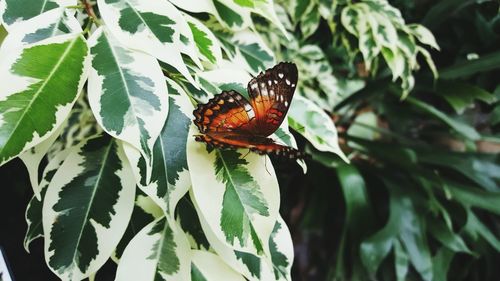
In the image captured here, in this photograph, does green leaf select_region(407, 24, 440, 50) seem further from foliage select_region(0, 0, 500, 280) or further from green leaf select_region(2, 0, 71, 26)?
green leaf select_region(2, 0, 71, 26)

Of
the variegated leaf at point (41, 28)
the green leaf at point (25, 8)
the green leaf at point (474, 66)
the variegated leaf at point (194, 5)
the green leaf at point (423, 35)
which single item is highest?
the green leaf at point (25, 8)

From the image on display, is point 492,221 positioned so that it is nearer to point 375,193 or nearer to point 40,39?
point 375,193

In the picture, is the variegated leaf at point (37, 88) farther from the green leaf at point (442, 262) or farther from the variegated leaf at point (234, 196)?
the green leaf at point (442, 262)

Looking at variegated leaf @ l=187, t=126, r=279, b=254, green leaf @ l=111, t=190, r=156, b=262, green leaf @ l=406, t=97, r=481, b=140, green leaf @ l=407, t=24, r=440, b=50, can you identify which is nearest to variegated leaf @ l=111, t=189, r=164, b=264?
green leaf @ l=111, t=190, r=156, b=262

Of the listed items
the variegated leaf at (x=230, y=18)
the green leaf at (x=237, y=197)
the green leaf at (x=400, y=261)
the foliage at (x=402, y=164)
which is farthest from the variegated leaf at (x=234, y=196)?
the green leaf at (x=400, y=261)

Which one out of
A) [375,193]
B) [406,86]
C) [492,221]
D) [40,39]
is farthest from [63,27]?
[492,221]
